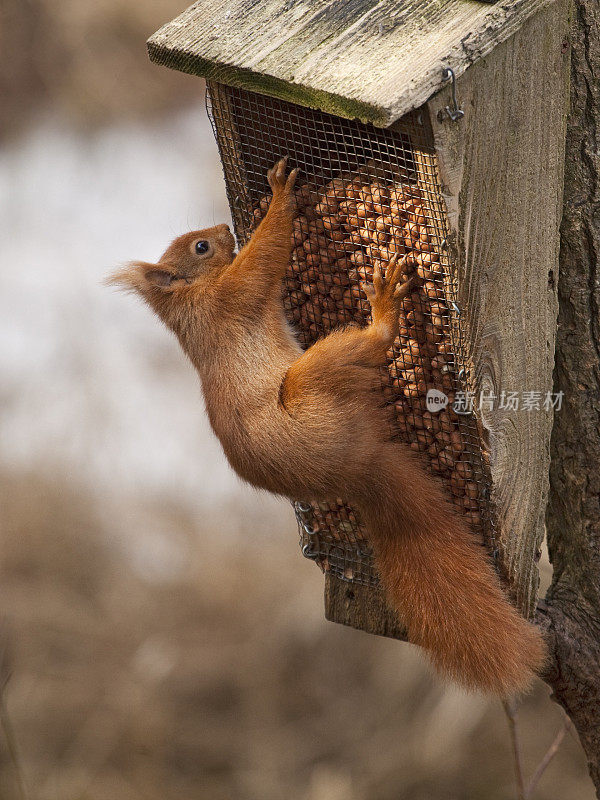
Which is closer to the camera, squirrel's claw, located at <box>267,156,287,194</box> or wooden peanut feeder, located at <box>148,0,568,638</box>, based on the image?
wooden peanut feeder, located at <box>148,0,568,638</box>

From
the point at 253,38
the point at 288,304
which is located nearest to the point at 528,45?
the point at 253,38

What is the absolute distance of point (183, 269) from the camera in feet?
9.18

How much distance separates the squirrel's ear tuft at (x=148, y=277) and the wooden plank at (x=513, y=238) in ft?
3.14

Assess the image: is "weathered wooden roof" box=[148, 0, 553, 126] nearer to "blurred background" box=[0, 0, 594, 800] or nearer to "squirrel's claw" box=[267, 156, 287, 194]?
"squirrel's claw" box=[267, 156, 287, 194]

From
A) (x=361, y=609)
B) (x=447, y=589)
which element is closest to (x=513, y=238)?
(x=447, y=589)

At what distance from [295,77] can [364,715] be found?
3.48 metres

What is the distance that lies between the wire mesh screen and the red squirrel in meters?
0.06

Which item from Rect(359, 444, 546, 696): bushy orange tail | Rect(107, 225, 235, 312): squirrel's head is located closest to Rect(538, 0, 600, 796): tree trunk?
Rect(359, 444, 546, 696): bushy orange tail

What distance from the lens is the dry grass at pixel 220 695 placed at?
15.4 feet

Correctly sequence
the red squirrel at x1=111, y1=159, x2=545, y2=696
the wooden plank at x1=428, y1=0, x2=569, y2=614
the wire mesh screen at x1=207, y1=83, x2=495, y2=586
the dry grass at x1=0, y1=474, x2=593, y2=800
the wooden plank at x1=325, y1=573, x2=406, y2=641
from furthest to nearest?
1. the dry grass at x1=0, y1=474, x2=593, y2=800
2. the wooden plank at x1=325, y1=573, x2=406, y2=641
3. the red squirrel at x1=111, y1=159, x2=545, y2=696
4. the wire mesh screen at x1=207, y1=83, x2=495, y2=586
5. the wooden plank at x1=428, y1=0, x2=569, y2=614

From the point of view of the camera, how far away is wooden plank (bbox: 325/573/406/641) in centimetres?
276

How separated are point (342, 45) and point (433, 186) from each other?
379 mm

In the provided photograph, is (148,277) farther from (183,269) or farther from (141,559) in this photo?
(141,559)

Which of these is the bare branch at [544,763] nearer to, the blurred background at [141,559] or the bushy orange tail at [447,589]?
the bushy orange tail at [447,589]
